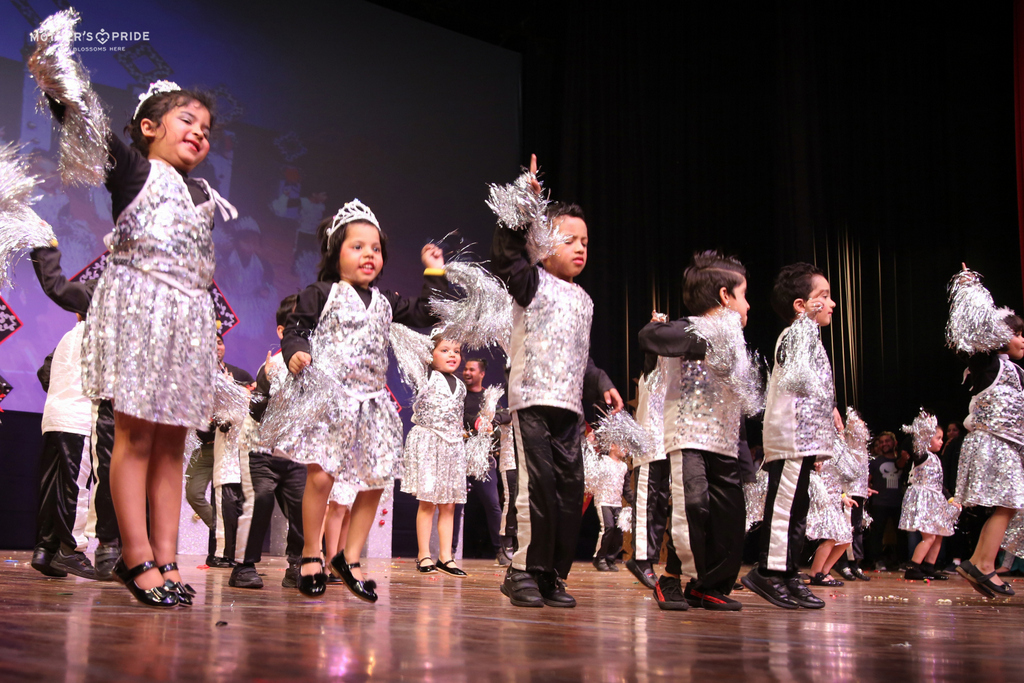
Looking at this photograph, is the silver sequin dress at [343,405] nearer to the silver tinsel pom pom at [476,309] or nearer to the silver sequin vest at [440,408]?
the silver tinsel pom pom at [476,309]

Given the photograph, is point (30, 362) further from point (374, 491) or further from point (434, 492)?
point (374, 491)

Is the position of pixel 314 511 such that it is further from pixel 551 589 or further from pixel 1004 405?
pixel 1004 405

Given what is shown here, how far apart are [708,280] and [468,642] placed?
76.1 inches

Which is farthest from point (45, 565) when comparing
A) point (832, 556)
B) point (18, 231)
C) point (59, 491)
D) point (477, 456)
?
point (832, 556)

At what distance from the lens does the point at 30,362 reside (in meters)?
6.45

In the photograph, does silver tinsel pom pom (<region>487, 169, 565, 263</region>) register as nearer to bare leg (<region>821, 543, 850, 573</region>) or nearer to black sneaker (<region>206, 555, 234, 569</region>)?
bare leg (<region>821, 543, 850, 573</region>)

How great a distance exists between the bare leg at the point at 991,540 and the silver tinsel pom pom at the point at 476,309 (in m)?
2.55

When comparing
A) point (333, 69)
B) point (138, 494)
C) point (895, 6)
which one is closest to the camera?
point (138, 494)

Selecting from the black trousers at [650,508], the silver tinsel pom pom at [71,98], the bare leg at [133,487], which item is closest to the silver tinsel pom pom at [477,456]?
the black trousers at [650,508]

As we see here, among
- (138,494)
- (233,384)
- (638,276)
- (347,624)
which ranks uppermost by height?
(638,276)

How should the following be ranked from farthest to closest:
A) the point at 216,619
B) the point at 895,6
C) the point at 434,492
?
1. the point at 895,6
2. the point at 434,492
3. the point at 216,619

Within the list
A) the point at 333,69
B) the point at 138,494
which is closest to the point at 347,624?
the point at 138,494

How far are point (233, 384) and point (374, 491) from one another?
599 mm

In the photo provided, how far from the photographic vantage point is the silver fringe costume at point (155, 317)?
221 cm
